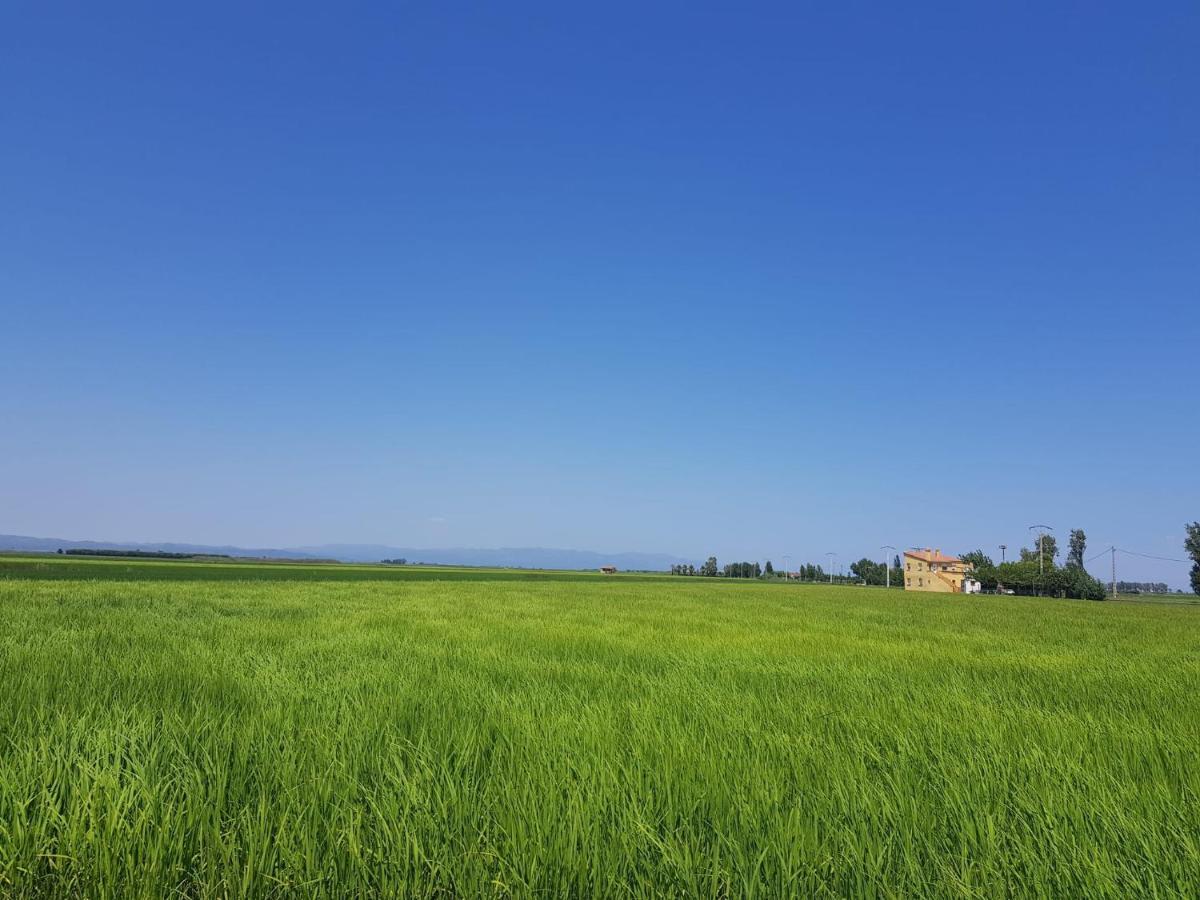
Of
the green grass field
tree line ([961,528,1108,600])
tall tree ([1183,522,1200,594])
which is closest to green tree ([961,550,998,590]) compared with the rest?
tree line ([961,528,1108,600])

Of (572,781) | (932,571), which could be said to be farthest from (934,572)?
(572,781)

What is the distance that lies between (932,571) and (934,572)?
1294 mm

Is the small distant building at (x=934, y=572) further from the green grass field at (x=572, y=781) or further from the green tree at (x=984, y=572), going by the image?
the green grass field at (x=572, y=781)

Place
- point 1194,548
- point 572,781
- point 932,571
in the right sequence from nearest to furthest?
point 572,781 → point 1194,548 → point 932,571

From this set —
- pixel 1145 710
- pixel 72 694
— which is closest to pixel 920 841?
pixel 1145 710

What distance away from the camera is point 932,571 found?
10862 centimetres

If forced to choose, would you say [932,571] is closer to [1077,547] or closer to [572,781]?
[1077,547]

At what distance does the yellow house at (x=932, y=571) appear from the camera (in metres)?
104

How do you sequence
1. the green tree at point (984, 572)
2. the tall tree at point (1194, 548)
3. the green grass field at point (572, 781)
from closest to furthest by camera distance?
the green grass field at point (572, 781) → the tall tree at point (1194, 548) → the green tree at point (984, 572)

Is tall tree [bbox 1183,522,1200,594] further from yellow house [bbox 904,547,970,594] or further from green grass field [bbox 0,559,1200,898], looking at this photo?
green grass field [bbox 0,559,1200,898]

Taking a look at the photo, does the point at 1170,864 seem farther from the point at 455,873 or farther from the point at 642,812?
the point at 455,873

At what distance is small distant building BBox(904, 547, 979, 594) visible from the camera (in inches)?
4063

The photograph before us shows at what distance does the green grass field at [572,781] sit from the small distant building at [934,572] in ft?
365

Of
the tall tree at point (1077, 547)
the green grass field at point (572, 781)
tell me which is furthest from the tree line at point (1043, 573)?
the green grass field at point (572, 781)
